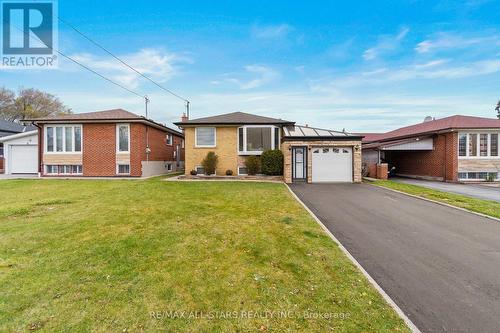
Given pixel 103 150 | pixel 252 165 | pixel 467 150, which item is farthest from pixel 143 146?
pixel 467 150

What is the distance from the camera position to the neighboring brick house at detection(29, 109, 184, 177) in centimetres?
1692

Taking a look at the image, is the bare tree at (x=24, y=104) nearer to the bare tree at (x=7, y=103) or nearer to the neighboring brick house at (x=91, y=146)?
the bare tree at (x=7, y=103)

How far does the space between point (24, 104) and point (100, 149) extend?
3147 cm

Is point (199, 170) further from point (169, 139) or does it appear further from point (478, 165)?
point (478, 165)

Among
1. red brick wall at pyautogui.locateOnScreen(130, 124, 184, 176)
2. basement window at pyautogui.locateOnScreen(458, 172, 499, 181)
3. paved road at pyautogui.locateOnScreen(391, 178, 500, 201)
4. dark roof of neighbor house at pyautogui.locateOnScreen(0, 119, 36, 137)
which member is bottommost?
paved road at pyautogui.locateOnScreen(391, 178, 500, 201)

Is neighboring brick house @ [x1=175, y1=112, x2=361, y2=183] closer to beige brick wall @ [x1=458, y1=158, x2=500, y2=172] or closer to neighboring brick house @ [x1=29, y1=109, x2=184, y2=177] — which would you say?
neighboring brick house @ [x1=29, y1=109, x2=184, y2=177]

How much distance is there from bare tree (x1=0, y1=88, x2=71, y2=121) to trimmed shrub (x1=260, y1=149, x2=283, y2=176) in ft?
129

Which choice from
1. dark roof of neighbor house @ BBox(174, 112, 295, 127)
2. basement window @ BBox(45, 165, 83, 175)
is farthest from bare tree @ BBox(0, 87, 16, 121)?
dark roof of neighbor house @ BBox(174, 112, 295, 127)

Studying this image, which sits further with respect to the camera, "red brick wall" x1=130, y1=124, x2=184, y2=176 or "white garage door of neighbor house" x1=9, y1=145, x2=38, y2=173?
"white garage door of neighbor house" x1=9, y1=145, x2=38, y2=173

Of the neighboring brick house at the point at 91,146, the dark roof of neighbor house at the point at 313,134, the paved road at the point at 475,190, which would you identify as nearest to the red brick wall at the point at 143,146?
the neighboring brick house at the point at 91,146

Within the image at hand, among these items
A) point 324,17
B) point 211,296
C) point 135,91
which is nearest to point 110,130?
point 135,91

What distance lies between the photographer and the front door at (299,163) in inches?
608

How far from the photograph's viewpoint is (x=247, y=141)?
56.4 ft

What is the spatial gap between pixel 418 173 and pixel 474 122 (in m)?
5.01
